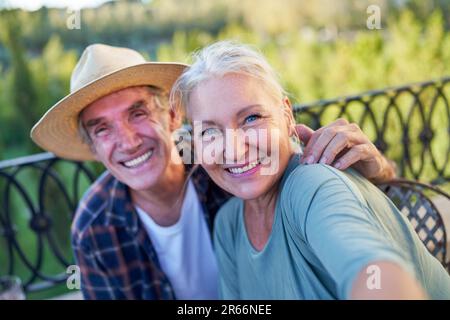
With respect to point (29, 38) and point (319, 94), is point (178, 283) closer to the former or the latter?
point (319, 94)

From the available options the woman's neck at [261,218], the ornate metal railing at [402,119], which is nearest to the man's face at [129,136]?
the woman's neck at [261,218]

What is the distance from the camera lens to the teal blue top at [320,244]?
0.87 meters

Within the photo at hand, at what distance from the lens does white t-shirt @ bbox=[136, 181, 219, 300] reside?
6.16ft

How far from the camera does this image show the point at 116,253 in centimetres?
183

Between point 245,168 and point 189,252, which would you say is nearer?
point 245,168

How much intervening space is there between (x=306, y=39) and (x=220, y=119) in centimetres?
450

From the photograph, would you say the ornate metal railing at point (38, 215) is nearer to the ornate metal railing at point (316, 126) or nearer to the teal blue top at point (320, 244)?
the ornate metal railing at point (316, 126)

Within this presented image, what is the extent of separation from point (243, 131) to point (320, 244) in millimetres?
419

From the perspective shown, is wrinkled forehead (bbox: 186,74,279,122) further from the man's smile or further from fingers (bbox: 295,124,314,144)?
the man's smile

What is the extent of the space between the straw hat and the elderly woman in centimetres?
28

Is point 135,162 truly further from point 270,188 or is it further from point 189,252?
point 270,188

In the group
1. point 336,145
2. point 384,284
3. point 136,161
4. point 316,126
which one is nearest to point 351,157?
point 336,145

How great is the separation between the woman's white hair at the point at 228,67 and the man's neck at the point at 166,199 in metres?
0.51

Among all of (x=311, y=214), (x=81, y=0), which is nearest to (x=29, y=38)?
(x=81, y=0)
